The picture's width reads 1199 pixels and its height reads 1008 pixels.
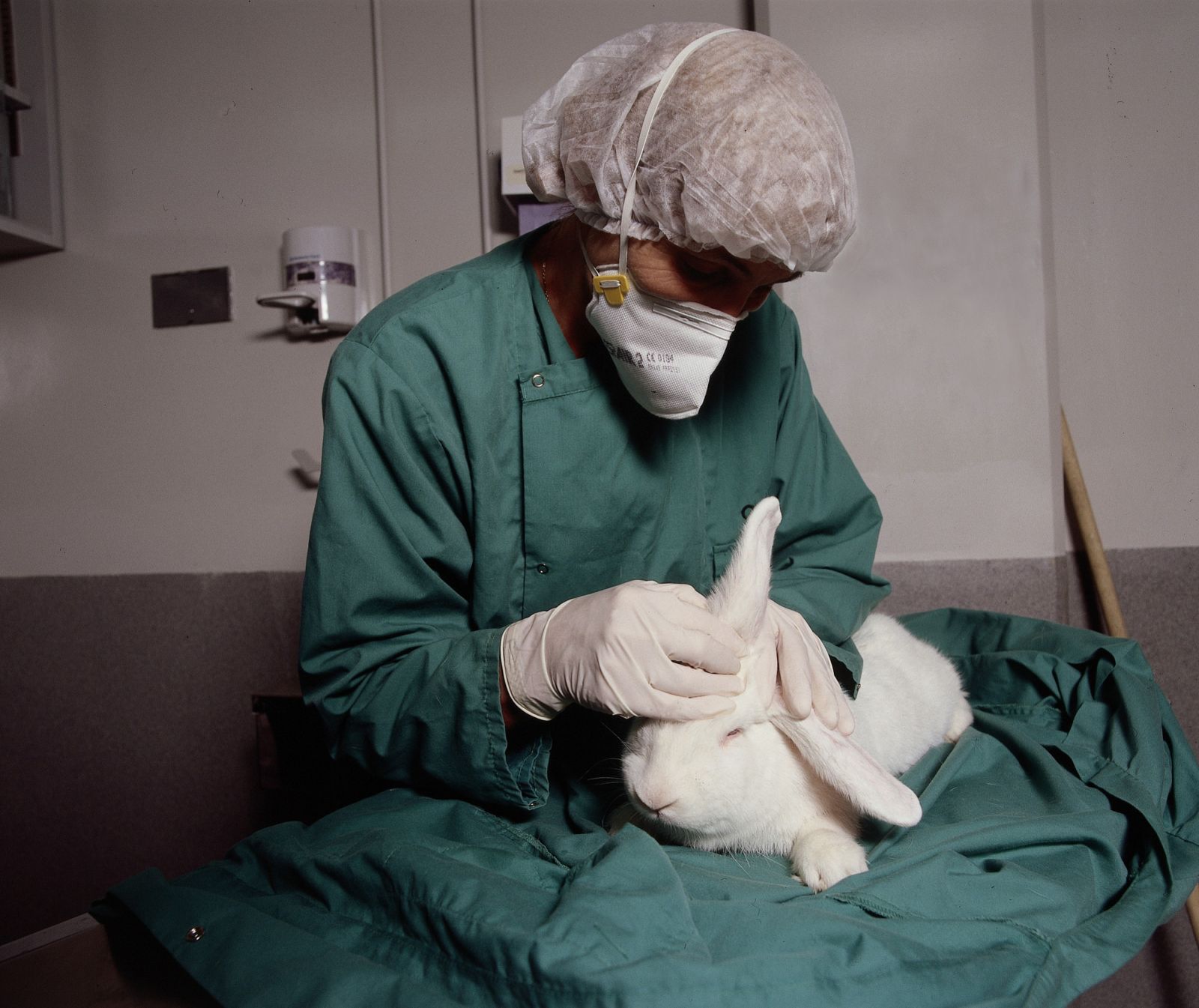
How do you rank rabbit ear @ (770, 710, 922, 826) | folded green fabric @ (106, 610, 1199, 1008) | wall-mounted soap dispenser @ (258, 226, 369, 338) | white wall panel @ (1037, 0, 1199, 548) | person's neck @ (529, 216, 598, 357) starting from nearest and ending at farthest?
1. folded green fabric @ (106, 610, 1199, 1008)
2. rabbit ear @ (770, 710, 922, 826)
3. person's neck @ (529, 216, 598, 357)
4. white wall panel @ (1037, 0, 1199, 548)
5. wall-mounted soap dispenser @ (258, 226, 369, 338)

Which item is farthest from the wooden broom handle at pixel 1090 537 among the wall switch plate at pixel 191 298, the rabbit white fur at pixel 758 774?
the wall switch plate at pixel 191 298

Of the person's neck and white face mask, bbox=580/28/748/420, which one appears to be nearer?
white face mask, bbox=580/28/748/420

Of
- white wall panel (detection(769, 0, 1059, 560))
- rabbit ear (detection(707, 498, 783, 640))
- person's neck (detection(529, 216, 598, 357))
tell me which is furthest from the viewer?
white wall panel (detection(769, 0, 1059, 560))

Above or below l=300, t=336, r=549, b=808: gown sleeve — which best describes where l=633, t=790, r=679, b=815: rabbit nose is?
below

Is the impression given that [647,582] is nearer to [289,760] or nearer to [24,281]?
[289,760]

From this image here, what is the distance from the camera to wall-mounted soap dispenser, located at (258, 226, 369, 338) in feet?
7.44

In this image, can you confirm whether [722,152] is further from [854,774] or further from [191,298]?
[191,298]

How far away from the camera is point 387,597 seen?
1188 millimetres

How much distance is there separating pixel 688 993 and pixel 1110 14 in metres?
2.39

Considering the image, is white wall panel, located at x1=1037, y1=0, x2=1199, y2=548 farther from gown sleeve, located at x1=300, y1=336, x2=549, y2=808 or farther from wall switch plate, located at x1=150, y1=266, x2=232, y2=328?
wall switch plate, located at x1=150, y1=266, x2=232, y2=328

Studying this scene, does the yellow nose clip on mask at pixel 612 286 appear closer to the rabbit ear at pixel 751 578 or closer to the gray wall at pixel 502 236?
the rabbit ear at pixel 751 578

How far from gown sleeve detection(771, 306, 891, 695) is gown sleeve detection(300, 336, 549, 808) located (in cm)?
53

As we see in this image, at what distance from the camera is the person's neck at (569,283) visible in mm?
1271

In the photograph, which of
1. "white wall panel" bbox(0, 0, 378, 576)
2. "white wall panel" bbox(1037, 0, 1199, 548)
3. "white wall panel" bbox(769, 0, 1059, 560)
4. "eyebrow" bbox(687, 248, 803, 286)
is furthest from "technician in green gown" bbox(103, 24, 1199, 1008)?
"white wall panel" bbox(0, 0, 378, 576)
